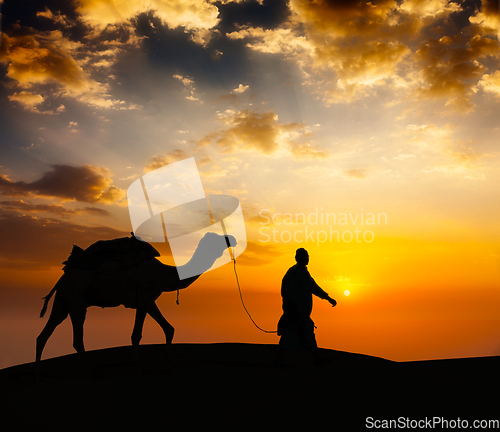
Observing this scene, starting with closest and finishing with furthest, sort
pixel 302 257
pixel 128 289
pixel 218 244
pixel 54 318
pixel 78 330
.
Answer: pixel 78 330 → pixel 54 318 → pixel 128 289 → pixel 218 244 → pixel 302 257

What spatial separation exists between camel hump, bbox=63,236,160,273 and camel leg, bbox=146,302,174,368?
46.3 inches

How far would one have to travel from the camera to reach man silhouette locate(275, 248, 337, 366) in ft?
31.6

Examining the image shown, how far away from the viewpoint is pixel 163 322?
30.2 ft

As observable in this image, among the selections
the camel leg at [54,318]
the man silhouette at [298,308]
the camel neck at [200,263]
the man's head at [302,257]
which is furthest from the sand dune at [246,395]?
the man's head at [302,257]

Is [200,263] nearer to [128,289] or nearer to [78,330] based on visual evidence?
[128,289]

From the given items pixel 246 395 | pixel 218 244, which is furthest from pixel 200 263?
pixel 246 395

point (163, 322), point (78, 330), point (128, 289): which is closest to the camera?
point (78, 330)

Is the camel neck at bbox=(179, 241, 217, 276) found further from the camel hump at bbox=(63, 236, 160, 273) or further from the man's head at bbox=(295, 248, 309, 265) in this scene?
the man's head at bbox=(295, 248, 309, 265)

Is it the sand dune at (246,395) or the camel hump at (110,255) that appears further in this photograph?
the camel hump at (110,255)

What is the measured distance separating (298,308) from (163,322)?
3.40 meters

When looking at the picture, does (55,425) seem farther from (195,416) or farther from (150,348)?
(150,348)

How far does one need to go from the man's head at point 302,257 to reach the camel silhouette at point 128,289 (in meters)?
1.80

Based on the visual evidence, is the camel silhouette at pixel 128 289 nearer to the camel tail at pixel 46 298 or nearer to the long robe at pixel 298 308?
the camel tail at pixel 46 298

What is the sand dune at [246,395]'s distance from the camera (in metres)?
5.48
